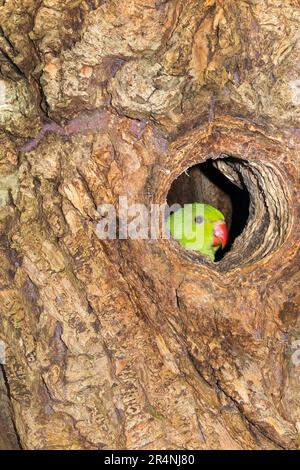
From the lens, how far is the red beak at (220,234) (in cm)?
449

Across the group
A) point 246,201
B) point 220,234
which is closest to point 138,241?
point 246,201

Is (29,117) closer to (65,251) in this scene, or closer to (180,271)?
(65,251)

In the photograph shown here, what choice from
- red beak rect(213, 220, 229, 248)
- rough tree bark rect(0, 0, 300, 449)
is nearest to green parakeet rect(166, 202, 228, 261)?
red beak rect(213, 220, 229, 248)

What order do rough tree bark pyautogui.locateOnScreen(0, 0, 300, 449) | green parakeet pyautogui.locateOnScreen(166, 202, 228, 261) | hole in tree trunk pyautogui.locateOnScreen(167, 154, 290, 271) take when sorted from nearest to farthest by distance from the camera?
rough tree bark pyautogui.locateOnScreen(0, 0, 300, 449) < hole in tree trunk pyautogui.locateOnScreen(167, 154, 290, 271) < green parakeet pyautogui.locateOnScreen(166, 202, 228, 261)

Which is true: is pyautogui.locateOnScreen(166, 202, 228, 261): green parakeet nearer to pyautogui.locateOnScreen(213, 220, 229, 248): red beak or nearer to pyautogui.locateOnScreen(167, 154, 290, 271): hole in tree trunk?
pyautogui.locateOnScreen(213, 220, 229, 248): red beak

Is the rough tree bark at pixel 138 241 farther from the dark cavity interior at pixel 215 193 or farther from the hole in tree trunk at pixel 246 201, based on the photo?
the dark cavity interior at pixel 215 193

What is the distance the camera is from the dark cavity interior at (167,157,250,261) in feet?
14.1

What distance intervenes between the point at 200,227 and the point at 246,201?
1.92ft

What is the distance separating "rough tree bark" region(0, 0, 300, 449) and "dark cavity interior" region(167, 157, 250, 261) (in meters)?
1.47

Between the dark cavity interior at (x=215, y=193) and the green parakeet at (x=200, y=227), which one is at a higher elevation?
the dark cavity interior at (x=215, y=193)

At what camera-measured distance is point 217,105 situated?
2637mm

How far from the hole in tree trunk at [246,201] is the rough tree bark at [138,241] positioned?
0.27ft

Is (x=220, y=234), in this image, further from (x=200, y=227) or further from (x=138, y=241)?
(x=138, y=241)

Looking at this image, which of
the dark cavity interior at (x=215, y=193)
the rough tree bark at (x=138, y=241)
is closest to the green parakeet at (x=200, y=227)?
the dark cavity interior at (x=215, y=193)
